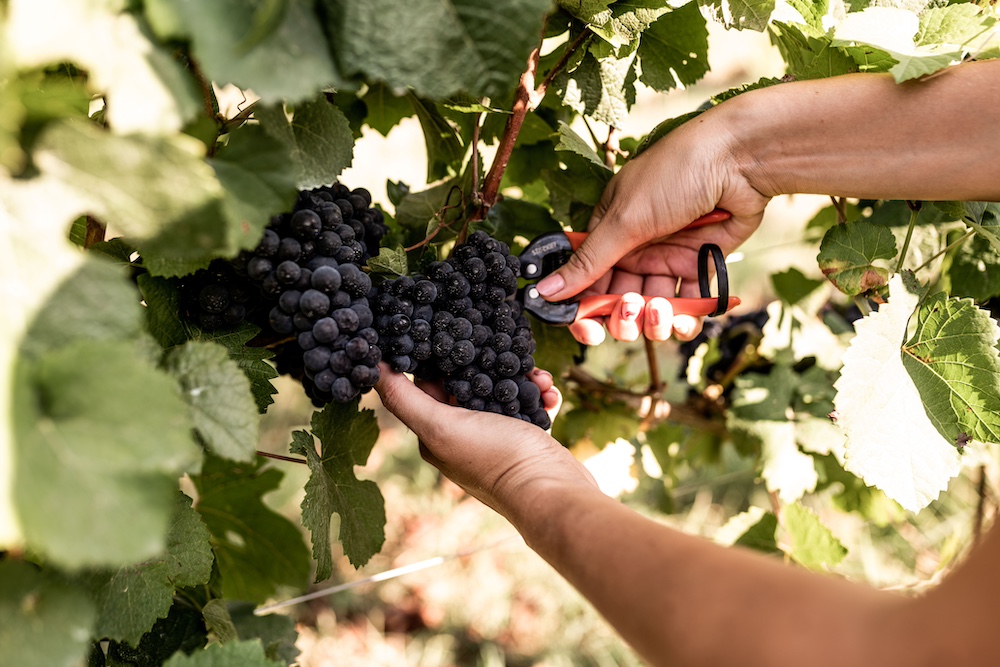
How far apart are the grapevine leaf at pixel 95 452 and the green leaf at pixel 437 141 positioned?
0.83 meters

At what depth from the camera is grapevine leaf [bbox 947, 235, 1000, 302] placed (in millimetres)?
1485

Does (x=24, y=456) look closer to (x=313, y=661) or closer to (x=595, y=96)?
(x=595, y=96)

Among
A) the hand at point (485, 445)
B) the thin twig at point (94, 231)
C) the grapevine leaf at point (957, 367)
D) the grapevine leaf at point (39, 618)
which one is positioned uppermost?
the thin twig at point (94, 231)

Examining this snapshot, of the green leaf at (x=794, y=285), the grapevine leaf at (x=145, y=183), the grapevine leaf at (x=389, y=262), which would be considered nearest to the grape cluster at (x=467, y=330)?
the grapevine leaf at (x=389, y=262)

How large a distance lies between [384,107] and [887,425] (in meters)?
1.11

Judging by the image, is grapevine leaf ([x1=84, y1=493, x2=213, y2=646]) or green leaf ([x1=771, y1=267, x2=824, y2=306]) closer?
grapevine leaf ([x1=84, y1=493, x2=213, y2=646])

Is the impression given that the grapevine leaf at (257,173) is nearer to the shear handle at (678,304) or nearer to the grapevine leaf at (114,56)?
the grapevine leaf at (114,56)

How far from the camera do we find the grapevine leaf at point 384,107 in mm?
1413

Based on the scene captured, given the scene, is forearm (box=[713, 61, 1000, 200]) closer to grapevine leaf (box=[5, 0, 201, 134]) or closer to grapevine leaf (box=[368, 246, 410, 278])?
grapevine leaf (box=[368, 246, 410, 278])

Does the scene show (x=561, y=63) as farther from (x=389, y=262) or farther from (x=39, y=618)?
(x=39, y=618)

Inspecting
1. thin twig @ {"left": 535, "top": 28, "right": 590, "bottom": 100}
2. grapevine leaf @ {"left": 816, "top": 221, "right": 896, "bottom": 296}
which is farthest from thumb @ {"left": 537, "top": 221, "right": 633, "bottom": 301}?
grapevine leaf @ {"left": 816, "top": 221, "right": 896, "bottom": 296}

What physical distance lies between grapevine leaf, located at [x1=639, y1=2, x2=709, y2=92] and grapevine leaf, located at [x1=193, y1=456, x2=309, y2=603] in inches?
45.2

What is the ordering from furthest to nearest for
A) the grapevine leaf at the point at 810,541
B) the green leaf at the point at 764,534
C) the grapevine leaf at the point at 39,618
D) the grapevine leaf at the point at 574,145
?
the green leaf at the point at 764,534
the grapevine leaf at the point at 810,541
the grapevine leaf at the point at 574,145
the grapevine leaf at the point at 39,618

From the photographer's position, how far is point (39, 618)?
74 cm
